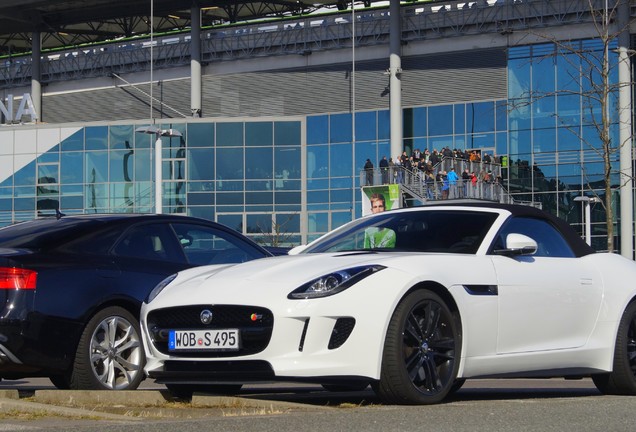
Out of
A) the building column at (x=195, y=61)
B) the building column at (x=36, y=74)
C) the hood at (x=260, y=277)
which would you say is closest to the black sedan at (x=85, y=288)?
the hood at (x=260, y=277)

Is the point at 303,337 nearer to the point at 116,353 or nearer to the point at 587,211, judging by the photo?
the point at 116,353

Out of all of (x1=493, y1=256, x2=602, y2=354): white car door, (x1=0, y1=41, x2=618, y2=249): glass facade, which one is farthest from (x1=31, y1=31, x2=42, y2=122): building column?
(x1=493, y1=256, x2=602, y2=354): white car door

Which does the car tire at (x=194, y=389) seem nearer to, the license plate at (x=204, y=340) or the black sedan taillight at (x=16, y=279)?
the license plate at (x=204, y=340)

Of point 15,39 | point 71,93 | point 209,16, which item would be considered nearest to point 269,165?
point 209,16

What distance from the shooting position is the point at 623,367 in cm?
923

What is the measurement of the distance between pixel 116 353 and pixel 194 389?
3.84 ft

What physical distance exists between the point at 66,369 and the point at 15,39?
71.1 meters

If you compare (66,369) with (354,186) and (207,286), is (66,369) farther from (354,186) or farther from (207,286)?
(354,186)

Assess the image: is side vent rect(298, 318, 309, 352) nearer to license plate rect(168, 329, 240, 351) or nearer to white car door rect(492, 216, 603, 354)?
license plate rect(168, 329, 240, 351)

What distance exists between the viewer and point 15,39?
77312 mm

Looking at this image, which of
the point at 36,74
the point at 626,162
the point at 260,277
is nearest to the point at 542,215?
the point at 260,277

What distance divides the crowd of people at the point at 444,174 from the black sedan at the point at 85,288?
36976 millimetres

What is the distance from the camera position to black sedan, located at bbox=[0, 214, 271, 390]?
8891mm

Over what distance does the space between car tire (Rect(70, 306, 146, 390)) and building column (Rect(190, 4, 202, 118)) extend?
186 ft
